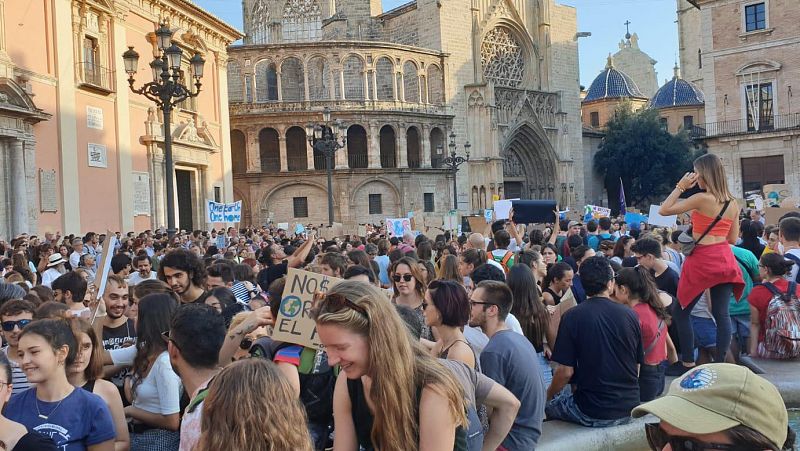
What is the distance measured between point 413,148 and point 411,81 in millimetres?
3770

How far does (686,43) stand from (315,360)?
230ft

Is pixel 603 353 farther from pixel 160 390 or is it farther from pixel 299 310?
pixel 160 390

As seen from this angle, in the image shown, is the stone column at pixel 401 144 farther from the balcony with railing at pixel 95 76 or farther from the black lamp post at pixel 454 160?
the balcony with railing at pixel 95 76

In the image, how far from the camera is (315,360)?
407 cm

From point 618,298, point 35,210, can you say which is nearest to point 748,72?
point 35,210

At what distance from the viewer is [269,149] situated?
4178 centimetres

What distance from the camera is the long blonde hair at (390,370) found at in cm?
285

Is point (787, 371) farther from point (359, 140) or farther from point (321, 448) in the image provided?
point (359, 140)

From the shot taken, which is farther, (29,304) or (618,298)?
(618,298)

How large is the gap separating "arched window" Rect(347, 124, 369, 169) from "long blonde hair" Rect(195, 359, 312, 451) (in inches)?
1549

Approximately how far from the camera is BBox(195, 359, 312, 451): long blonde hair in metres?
2.48

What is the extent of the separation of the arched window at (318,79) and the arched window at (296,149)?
2.34 metres

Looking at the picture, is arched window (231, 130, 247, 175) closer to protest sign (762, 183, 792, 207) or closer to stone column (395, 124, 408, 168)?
stone column (395, 124, 408, 168)

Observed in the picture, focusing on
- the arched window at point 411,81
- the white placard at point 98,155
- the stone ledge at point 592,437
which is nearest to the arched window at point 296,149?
the arched window at point 411,81
